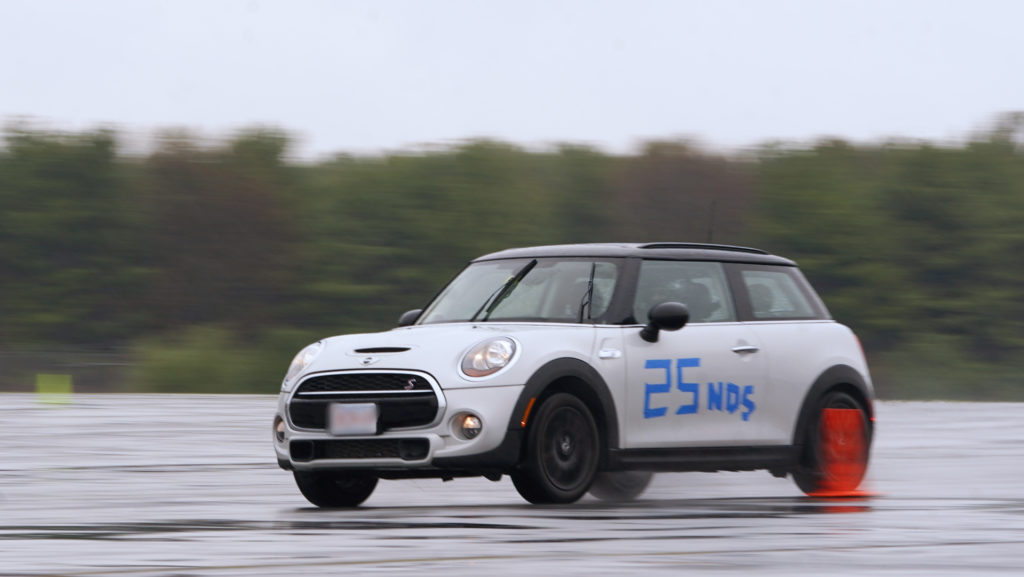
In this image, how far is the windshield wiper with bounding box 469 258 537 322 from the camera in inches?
441

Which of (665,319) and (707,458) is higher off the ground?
(665,319)

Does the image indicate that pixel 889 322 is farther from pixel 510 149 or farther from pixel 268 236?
pixel 268 236

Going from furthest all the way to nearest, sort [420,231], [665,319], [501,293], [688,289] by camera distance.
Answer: [420,231]
[688,289]
[501,293]
[665,319]

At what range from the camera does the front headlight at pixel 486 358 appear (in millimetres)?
10102

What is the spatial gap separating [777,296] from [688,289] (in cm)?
97

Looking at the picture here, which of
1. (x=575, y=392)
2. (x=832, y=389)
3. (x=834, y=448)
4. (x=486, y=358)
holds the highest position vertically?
(x=486, y=358)

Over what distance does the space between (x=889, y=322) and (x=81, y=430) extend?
62517mm

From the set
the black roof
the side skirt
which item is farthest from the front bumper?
the black roof

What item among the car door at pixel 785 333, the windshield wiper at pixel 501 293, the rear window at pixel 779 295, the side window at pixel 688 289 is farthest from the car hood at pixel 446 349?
the rear window at pixel 779 295

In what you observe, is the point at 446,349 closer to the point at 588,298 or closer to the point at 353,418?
the point at 353,418

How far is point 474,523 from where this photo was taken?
9.09m

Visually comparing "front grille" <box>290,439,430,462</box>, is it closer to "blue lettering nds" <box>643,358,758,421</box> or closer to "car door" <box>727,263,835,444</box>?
"blue lettering nds" <box>643,358,758,421</box>

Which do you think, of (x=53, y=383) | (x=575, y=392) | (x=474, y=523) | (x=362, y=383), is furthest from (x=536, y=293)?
(x=53, y=383)

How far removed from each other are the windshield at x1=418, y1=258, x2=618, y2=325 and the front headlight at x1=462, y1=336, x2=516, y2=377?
75 cm
